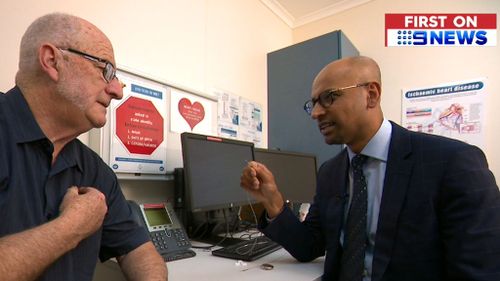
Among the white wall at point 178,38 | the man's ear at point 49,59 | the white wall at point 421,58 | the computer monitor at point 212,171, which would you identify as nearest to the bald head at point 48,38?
the man's ear at point 49,59

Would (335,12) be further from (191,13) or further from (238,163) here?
(238,163)

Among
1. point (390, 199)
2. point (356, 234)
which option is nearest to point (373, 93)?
point (390, 199)

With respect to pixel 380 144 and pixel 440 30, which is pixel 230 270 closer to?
pixel 380 144

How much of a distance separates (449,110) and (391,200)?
176 centimetres

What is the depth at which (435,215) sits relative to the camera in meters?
0.91

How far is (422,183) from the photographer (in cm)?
94

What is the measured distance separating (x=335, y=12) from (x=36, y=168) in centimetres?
280

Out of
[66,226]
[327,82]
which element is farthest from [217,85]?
[66,226]

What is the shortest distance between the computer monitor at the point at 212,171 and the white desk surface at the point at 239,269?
0.73 ft

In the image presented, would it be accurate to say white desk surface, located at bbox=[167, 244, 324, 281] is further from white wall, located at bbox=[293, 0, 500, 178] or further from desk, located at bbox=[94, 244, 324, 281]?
white wall, located at bbox=[293, 0, 500, 178]

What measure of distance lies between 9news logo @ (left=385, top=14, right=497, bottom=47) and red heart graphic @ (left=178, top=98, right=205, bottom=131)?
1.77 metres

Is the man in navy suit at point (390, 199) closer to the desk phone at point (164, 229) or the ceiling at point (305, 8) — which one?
the desk phone at point (164, 229)

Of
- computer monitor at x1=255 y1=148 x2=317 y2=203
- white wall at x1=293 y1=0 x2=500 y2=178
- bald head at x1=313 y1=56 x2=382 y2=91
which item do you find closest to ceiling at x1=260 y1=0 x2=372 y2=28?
white wall at x1=293 y1=0 x2=500 y2=178

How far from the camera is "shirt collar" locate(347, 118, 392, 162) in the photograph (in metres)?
1.08
